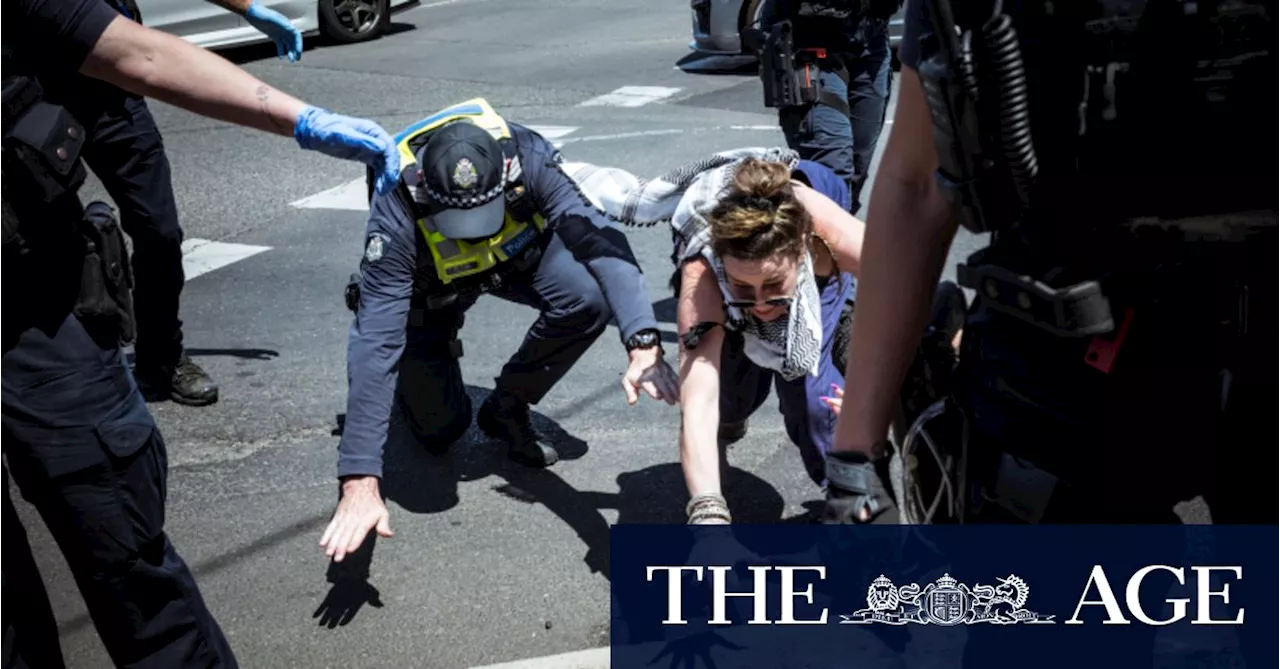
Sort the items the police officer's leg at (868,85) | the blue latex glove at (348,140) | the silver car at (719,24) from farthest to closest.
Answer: the silver car at (719,24) → the police officer's leg at (868,85) → the blue latex glove at (348,140)

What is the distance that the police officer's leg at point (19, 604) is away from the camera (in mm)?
2818

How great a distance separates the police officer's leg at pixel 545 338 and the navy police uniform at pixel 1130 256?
2677mm

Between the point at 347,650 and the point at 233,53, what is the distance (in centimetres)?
967

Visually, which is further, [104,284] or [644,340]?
[644,340]

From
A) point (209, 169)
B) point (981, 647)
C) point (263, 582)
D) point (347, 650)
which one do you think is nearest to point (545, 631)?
point (347, 650)

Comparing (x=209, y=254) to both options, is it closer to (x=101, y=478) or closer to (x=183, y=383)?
(x=183, y=383)

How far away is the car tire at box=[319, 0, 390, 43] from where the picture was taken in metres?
12.6

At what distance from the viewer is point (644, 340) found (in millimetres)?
3928

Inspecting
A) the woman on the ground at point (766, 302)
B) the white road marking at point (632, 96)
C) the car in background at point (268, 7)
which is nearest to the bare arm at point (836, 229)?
the woman on the ground at point (766, 302)

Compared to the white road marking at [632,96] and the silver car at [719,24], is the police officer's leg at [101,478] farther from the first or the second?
the silver car at [719,24]

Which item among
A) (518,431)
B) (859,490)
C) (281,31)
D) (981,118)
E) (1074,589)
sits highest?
(981,118)

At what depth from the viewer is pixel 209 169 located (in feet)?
28.9

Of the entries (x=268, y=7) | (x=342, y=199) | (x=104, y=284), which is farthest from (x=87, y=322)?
(x=268, y=7)

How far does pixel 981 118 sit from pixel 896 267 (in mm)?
284
